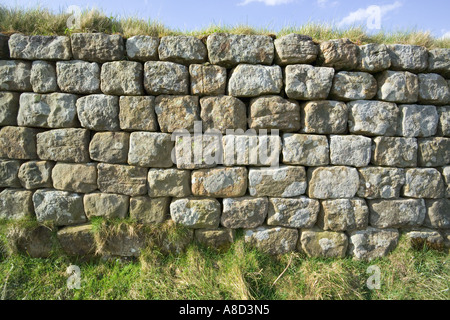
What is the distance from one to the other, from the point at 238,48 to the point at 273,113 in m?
0.80

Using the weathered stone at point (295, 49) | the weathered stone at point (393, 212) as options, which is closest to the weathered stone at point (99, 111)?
the weathered stone at point (295, 49)

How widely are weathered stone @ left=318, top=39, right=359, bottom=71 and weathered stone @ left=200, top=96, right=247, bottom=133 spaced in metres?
1.09

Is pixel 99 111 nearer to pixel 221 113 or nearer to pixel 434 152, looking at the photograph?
pixel 221 113

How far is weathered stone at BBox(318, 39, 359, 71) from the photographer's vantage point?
2.53 metres

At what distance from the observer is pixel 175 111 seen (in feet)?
8.21

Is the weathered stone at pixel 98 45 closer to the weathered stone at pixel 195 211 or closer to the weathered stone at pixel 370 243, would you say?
the weathered stone at pixel 195 211

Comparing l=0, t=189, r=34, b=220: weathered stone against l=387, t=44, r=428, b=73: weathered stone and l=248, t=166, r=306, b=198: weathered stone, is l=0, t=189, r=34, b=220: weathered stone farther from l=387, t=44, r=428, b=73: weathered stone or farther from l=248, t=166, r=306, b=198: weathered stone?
l=387, t=44, r=428, b=73: weathered stone

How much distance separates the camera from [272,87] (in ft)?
8.26

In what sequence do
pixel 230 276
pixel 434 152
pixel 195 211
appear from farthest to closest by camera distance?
pixel 434 152
pixel 195 211
pixel 230 276

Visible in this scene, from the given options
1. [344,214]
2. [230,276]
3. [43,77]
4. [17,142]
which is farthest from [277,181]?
[17,142]

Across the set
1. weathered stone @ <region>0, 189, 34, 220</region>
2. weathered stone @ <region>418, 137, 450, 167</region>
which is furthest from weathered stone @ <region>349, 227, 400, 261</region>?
weathered stone @ <region>0, 189, 34, 220</region>

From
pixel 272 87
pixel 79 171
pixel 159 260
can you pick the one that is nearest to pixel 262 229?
pixel 159 260

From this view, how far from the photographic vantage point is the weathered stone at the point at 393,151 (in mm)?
2617

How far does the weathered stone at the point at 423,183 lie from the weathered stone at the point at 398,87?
2.74 ft
